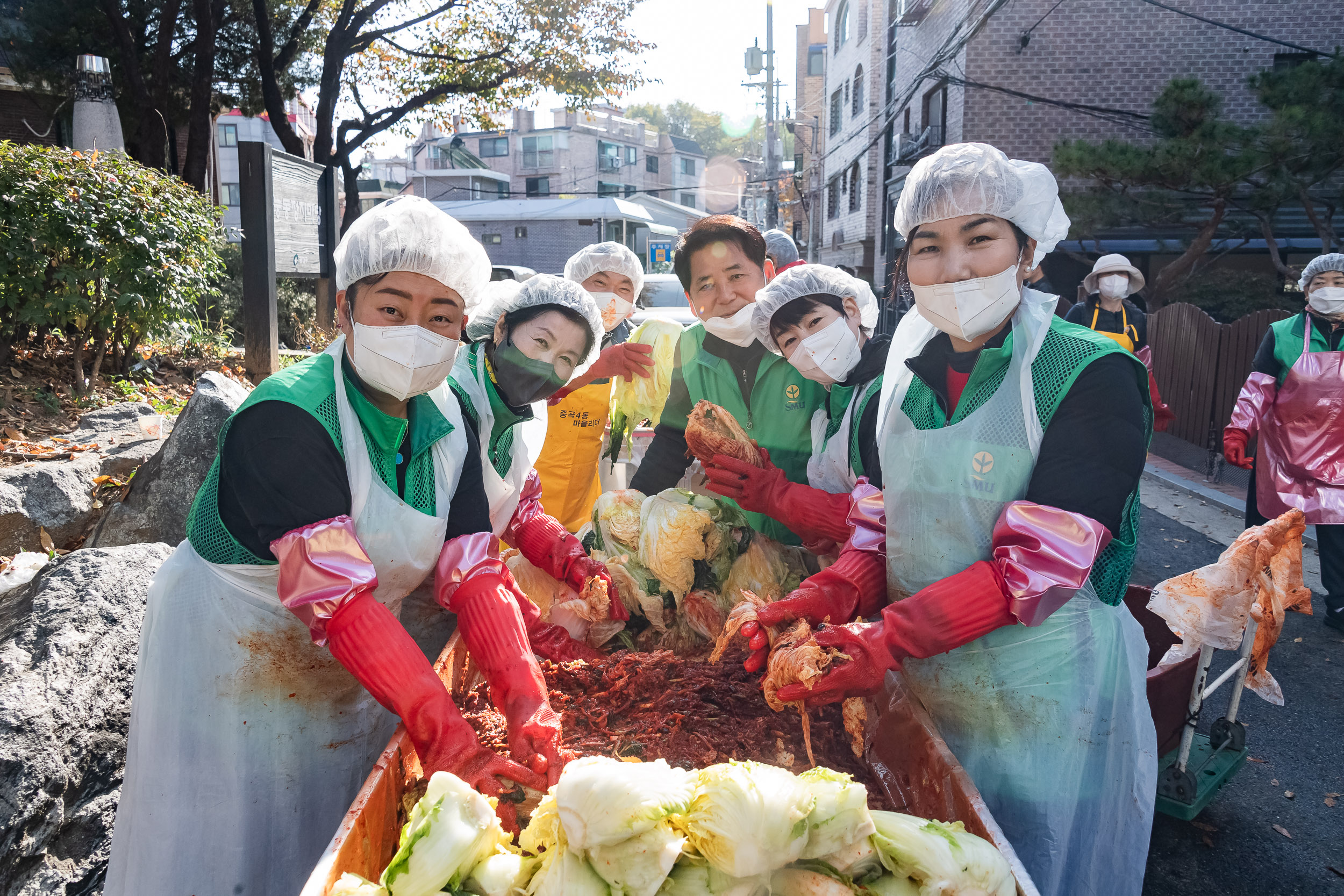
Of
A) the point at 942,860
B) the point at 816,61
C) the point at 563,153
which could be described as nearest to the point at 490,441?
the point at 942,860

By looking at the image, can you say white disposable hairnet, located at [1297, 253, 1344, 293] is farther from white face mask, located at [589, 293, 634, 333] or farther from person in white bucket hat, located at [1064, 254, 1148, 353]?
white face mask, located at [589, 293, 634, 333]

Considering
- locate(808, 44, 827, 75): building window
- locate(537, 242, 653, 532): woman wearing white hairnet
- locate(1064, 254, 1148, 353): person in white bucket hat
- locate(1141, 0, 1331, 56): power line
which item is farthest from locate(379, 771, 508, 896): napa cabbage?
locate(808, 44, 827, 75): building window

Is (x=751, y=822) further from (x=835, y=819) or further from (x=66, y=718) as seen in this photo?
(x=66, y=718)

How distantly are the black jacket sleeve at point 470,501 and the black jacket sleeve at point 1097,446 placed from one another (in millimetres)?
1520

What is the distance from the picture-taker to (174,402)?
7941 mm

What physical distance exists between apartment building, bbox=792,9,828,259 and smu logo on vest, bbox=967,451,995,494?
38.6 metres

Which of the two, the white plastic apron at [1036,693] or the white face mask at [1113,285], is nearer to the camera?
the white plastic apron at [1036,693]

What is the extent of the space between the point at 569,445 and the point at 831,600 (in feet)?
7.20

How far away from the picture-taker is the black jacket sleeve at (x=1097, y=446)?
197 centimetres

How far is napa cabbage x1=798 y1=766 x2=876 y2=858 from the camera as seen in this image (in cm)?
143

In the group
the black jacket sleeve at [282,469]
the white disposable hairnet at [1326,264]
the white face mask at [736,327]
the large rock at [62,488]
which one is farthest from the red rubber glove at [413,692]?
the white disposable hairnet at [1326,264]

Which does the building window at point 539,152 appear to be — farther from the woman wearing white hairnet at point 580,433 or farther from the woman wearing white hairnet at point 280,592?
the woman wearing white hairnet at point 280,592

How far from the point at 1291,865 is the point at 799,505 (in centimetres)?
263

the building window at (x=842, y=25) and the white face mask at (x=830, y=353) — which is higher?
the building window at (x=842, y=25)
